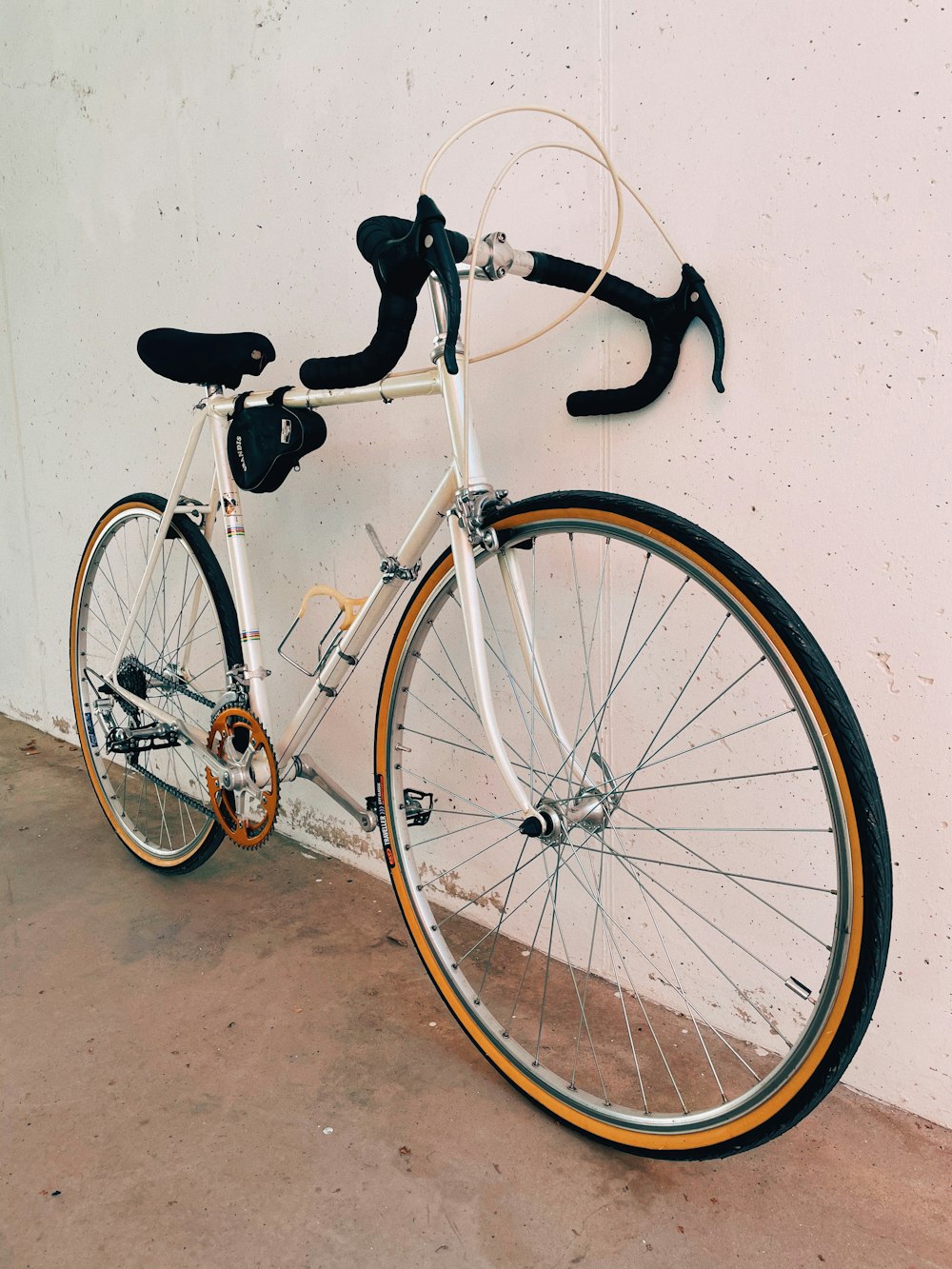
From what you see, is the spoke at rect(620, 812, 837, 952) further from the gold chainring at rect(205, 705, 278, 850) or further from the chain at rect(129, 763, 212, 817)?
the chain at rect(129, 763, 212, 817)

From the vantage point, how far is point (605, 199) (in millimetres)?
1428

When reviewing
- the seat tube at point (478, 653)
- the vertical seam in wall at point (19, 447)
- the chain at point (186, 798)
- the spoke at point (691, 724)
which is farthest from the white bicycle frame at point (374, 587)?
the vertical seam in wall at point (19, 447)

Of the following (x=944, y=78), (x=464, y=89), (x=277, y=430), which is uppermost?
(x=464, y=89)

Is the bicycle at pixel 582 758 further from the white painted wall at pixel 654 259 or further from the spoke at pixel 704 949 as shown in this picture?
the white painted wall at pixel 654 259

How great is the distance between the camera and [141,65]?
7.30 ft

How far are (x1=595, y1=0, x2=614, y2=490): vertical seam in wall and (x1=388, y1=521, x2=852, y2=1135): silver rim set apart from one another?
14 centimetres

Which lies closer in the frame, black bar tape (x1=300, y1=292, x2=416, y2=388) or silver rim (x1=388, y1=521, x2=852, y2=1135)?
black bar tape (x1=300, y1=292, x2=416, y2=388)

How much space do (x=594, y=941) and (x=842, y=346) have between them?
1057 mm

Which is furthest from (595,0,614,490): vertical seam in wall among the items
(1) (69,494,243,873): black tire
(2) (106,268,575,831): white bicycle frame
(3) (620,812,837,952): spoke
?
(1) (69,494,243,873): black tire

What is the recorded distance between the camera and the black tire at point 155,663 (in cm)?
194

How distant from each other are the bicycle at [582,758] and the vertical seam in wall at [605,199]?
4.4 inches

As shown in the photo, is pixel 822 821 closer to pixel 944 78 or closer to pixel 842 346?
pixel 842 346

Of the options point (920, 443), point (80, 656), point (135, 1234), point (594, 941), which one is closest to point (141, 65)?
point (80, 656)

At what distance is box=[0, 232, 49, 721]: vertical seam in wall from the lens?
287 centimetres
